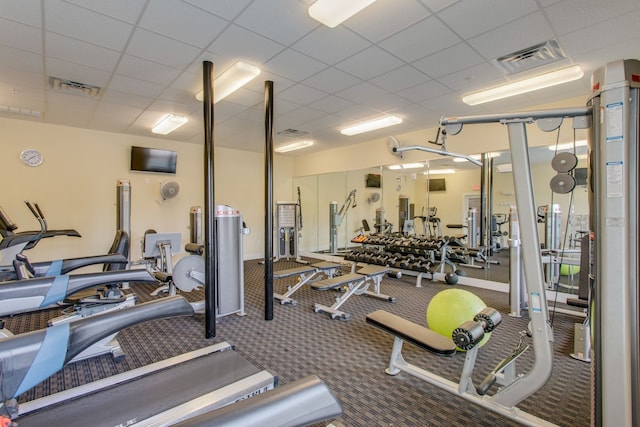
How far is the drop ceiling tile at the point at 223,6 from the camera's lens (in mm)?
2248

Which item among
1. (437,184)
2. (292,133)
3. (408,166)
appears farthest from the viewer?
(408,166)

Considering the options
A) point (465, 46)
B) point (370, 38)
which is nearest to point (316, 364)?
point (370, 38)

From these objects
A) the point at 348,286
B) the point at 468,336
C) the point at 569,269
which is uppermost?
the point at 468,336

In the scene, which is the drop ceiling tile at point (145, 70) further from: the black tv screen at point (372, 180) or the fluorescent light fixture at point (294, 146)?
the black tv screen at point (372, 180)

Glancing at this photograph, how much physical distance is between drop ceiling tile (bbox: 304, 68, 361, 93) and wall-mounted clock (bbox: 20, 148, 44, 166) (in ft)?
15.5

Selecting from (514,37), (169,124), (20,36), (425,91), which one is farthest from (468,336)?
(169,124)

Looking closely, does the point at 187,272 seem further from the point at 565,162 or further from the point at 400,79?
the point at 565,162

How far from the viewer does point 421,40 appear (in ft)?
9.04

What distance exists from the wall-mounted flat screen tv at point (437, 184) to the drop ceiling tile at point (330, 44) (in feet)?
11.5

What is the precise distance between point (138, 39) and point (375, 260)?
429cm

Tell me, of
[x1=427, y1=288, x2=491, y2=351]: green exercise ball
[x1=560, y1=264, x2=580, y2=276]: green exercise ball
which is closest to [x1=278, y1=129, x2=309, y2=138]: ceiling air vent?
[x1=427, y1=288, x2=491, y2=351]: green exercise ball

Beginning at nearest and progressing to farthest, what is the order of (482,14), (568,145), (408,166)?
1. (482,14)
2. (568,145)
3. (408,166)

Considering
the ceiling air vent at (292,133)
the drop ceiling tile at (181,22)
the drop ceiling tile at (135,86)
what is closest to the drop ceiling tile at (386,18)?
the drop ceiling tile at (181,22)

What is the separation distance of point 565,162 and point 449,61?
2032mm
